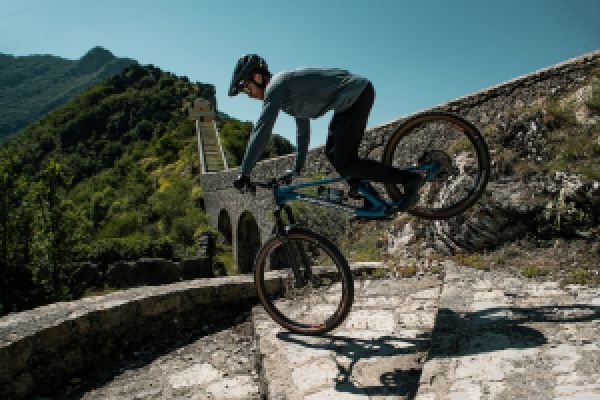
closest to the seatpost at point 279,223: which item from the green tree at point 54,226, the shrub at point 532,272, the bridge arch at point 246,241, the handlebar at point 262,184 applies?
the handlebar at point 262,184

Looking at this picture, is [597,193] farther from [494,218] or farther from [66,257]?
[66,257]

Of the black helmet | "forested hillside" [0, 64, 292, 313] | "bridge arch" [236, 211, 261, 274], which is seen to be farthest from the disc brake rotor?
"bridge arch" [236, 211, 261, 274]

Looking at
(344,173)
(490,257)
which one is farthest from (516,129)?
(344,173)

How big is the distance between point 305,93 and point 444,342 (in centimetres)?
161

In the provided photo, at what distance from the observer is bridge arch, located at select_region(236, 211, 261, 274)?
843 inches

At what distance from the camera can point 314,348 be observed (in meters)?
2.81

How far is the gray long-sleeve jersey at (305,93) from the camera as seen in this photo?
8.89 ft

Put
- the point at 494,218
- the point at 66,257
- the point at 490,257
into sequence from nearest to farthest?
the point at 490,257
the point at 494,218
the point at 66,257

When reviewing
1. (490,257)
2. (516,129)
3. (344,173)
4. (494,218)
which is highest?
(516,129)

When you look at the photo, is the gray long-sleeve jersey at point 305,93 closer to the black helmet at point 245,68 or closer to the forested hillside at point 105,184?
the black helmet at point 245,68

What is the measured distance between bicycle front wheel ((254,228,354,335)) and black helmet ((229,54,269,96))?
1051 millimetres

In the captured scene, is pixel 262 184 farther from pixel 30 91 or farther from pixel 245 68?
pixel 30 91

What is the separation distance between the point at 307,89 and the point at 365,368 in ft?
5.38

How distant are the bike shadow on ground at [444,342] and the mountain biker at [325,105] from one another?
81 cm
